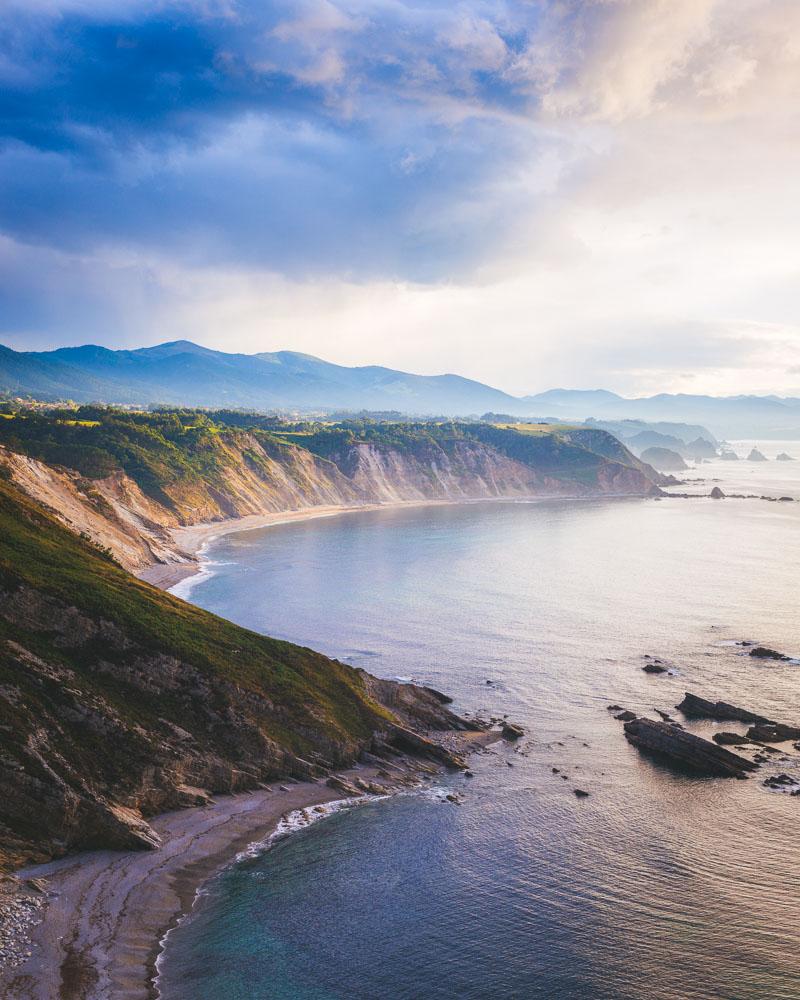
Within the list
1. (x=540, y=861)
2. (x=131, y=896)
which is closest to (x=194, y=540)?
(x=131, y=896)

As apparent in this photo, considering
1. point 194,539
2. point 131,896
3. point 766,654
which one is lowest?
point 131,896

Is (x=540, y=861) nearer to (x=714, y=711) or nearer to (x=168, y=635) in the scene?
(x=168, y=635)

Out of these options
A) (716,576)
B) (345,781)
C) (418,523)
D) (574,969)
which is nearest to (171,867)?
(345,781)

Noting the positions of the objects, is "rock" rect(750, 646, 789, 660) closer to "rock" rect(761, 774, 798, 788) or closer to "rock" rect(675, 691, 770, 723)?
"rock" rect(675, 691, 770, 723)

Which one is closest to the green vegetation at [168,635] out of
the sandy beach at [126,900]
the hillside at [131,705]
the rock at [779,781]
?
the hillside at [131,705]

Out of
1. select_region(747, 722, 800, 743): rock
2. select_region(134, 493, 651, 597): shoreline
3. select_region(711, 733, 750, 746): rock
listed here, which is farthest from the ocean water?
select_region(134, 493, 651, 597): shoreline

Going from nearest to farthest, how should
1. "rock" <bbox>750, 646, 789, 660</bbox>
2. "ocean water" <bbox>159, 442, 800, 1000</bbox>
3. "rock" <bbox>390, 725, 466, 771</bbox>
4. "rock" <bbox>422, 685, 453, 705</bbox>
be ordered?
"ocean water" <bbox>159, 442, 800, 1000</bbox>, "rock" <bbox>390, 725, 466, 771</bbox>, "rock" <bbox>422, 685, 453, 705</bbox>, "rock" <bbox>750, 646, 789, 660</bbox>

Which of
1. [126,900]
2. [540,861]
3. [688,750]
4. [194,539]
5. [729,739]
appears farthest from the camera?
[194,539]
